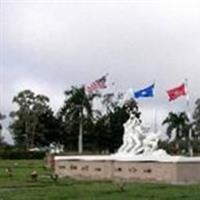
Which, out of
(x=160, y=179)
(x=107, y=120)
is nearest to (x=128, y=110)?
(x=107, y=120)

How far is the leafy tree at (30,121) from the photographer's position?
100 metres

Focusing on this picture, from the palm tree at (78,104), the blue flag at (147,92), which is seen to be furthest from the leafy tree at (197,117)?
the blue flag at (147,92)

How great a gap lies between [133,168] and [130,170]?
15.0 inches

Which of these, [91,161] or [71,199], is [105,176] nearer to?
[91,161]

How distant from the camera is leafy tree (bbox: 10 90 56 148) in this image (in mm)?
100438

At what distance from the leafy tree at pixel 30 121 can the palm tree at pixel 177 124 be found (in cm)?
1737

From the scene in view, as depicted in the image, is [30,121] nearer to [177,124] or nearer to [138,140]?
[177,124]

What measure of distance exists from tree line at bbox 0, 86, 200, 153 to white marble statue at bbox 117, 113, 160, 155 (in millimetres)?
43734

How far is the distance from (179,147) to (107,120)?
34.7 feet

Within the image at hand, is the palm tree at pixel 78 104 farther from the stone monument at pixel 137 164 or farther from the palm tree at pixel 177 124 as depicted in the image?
the stone monument at pixel 137 164

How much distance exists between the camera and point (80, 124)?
91.1m

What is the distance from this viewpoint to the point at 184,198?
24.2m

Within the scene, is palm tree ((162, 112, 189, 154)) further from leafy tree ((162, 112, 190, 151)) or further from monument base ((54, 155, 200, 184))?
monument base ((54, 155, 200, 184))

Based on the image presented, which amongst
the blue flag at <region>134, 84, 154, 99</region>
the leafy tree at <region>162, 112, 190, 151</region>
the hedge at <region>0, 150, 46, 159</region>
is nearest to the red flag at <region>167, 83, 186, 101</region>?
the blue flag at <region>134, 84, 154, 99</region>
